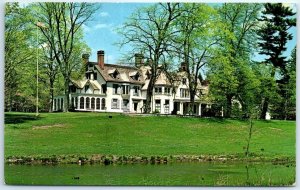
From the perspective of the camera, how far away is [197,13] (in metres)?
10.9

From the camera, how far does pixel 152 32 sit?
35.8ft

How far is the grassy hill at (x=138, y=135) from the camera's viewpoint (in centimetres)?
1060

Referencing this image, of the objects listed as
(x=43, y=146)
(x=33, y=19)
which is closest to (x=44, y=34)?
(x=33, y=19)

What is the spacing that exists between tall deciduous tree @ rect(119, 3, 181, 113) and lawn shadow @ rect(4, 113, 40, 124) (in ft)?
6.32

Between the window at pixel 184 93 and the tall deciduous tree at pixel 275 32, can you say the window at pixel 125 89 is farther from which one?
the tall deciduous tree at pixel 275 32

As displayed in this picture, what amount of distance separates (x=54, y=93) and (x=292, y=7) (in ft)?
13.4

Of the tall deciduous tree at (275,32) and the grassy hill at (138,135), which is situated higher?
the tall deciduous tree at (275,32)

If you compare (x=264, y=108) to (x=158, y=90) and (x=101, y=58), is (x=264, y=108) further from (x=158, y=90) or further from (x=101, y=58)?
(x=101, y=58)

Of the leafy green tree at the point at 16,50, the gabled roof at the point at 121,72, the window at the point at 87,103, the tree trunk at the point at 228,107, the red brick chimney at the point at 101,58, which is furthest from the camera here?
the tree trunk at the point at 228,107

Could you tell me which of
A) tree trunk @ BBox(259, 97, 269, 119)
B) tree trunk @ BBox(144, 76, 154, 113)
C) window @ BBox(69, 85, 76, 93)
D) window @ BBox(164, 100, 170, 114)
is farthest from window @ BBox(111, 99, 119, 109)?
tree trunk @ BBox(259, 97, 269, 119)

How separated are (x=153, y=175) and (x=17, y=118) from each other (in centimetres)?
240

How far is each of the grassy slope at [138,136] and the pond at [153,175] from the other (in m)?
0.25

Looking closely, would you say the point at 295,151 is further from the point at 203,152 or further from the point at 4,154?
the point at 4,154

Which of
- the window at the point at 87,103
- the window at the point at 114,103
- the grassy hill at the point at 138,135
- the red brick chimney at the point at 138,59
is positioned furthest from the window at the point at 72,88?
the red brick chimney at the point at 138,59
